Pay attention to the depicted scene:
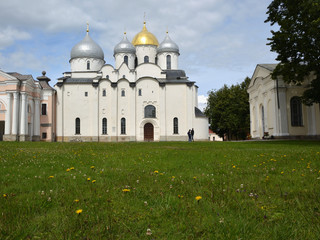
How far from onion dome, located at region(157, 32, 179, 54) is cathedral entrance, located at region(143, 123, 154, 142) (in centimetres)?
1433

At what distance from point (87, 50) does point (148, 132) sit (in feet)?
59.2

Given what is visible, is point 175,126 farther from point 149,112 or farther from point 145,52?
point 145,52

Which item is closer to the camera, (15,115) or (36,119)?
(15,115)

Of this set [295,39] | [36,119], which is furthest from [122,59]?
[295,39]

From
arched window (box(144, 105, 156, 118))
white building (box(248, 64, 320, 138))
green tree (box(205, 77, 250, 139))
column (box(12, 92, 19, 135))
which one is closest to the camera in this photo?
white building (box(248, 64, 320, 138))

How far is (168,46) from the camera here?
166 ft

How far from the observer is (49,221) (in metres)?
3.02

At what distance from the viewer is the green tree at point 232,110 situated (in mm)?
49375

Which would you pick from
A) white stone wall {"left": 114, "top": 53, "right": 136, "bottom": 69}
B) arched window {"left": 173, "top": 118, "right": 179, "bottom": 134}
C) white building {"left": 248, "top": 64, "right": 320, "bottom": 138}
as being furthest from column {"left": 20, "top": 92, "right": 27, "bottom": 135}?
white building {"left": 248, "top": 64, "right": 320, "bottom": 138}

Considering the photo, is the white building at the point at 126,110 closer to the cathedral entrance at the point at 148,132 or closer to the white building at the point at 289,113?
the cathedral entrance at the point at 148,132

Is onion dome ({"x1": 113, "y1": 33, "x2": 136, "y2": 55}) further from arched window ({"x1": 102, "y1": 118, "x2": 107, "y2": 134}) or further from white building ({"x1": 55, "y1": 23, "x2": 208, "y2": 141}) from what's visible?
arched window ({"x1": 102, "y1": 118, "x2": 107, "y2": 134})

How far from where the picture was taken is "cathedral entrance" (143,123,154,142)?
147 feet

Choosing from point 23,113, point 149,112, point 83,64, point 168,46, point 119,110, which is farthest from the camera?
point 168,46

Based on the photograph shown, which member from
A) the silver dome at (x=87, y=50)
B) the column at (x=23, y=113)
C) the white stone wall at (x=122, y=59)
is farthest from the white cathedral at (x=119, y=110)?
the silver dome at (x=87, y=50)
